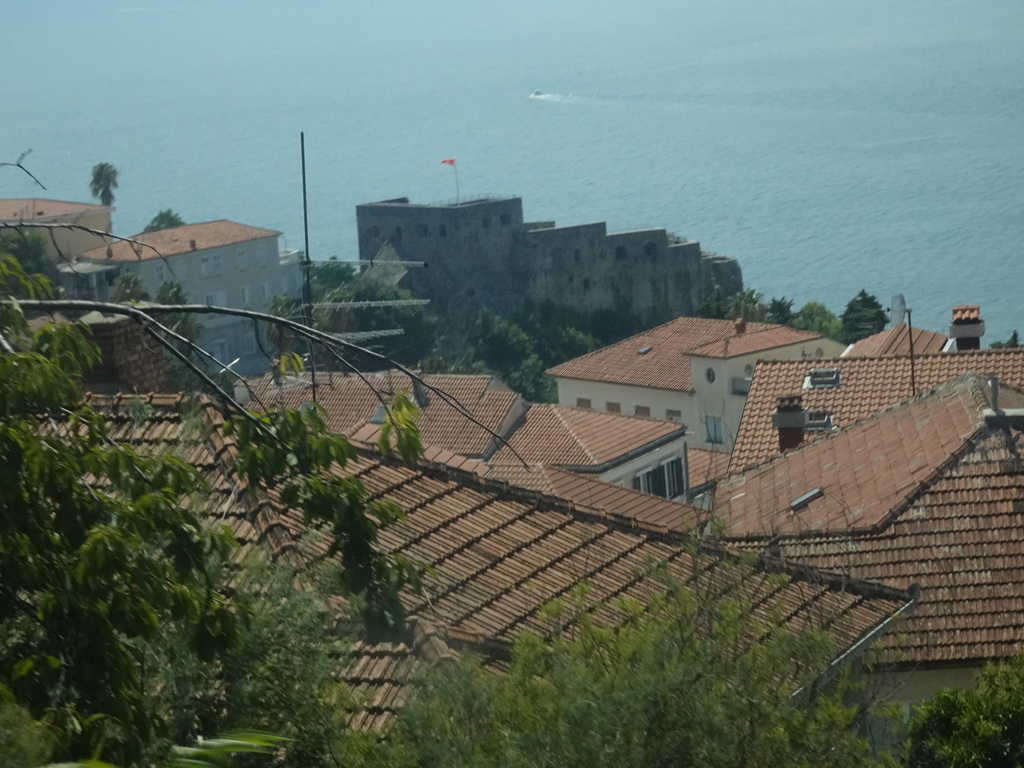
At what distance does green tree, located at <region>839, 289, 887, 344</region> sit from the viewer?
59.8m

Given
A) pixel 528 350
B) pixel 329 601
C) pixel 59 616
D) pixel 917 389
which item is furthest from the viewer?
pixel 528 350

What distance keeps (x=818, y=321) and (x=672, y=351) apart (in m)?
18.5

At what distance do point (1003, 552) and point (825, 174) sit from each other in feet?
389

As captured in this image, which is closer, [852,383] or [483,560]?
[483,560]

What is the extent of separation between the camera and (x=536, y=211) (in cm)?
12294

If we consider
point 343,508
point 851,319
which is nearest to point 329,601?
point 343,508

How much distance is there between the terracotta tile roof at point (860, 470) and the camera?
1309 centimetres

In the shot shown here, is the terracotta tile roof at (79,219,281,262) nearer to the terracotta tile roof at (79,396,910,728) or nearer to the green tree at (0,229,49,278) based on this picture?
the green tree at (0,229,49,278)

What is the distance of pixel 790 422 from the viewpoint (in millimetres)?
18031

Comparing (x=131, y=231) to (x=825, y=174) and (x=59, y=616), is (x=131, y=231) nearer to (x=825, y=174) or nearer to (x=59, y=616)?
(x=825, y=174)

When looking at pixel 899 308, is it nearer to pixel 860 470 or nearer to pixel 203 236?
pixel 860 470

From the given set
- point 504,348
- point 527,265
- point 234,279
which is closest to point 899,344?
point 504,348

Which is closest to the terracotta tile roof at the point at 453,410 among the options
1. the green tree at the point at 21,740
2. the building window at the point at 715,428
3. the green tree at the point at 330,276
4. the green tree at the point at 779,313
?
the building window at the point at 715,428

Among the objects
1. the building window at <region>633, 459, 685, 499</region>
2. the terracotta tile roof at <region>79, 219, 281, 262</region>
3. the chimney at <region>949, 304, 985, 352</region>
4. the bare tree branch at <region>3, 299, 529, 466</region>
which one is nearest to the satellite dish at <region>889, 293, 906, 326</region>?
the building window at <region>633, 459, 685, 499</region>
